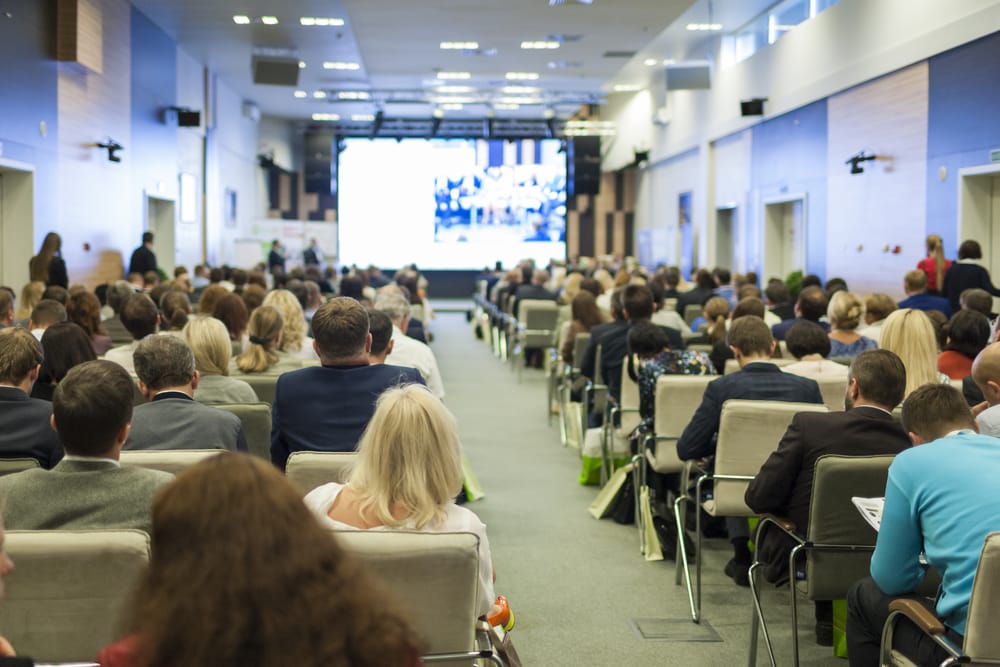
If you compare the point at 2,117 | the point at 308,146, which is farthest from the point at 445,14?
the point at 308,146

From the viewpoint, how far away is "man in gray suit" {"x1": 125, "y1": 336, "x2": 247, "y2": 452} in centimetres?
349

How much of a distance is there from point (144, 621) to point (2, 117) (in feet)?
35.0

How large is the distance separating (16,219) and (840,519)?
10.4m

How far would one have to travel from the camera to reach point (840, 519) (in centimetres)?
333

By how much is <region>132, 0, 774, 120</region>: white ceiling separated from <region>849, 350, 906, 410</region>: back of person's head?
10707 mm

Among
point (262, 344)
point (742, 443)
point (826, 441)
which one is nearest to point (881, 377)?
point (826, 441)

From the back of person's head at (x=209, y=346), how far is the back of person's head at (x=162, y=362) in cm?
92

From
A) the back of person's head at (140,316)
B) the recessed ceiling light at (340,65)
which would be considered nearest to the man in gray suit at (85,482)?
the back of person's head at (140,316)

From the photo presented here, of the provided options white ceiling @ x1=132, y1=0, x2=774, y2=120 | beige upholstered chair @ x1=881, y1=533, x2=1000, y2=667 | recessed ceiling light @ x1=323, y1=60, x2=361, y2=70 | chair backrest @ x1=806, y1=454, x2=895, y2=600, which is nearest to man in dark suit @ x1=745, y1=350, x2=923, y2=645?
chair backrest @ x1=806, y1=454, x2=895, y2=600

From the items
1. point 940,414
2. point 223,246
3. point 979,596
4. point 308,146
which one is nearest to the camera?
point 979,596

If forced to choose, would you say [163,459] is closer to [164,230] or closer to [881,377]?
[881,377]

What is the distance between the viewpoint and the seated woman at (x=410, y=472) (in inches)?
97.3

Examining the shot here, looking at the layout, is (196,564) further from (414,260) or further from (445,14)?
(414,260)

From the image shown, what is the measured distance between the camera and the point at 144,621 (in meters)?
1.11
